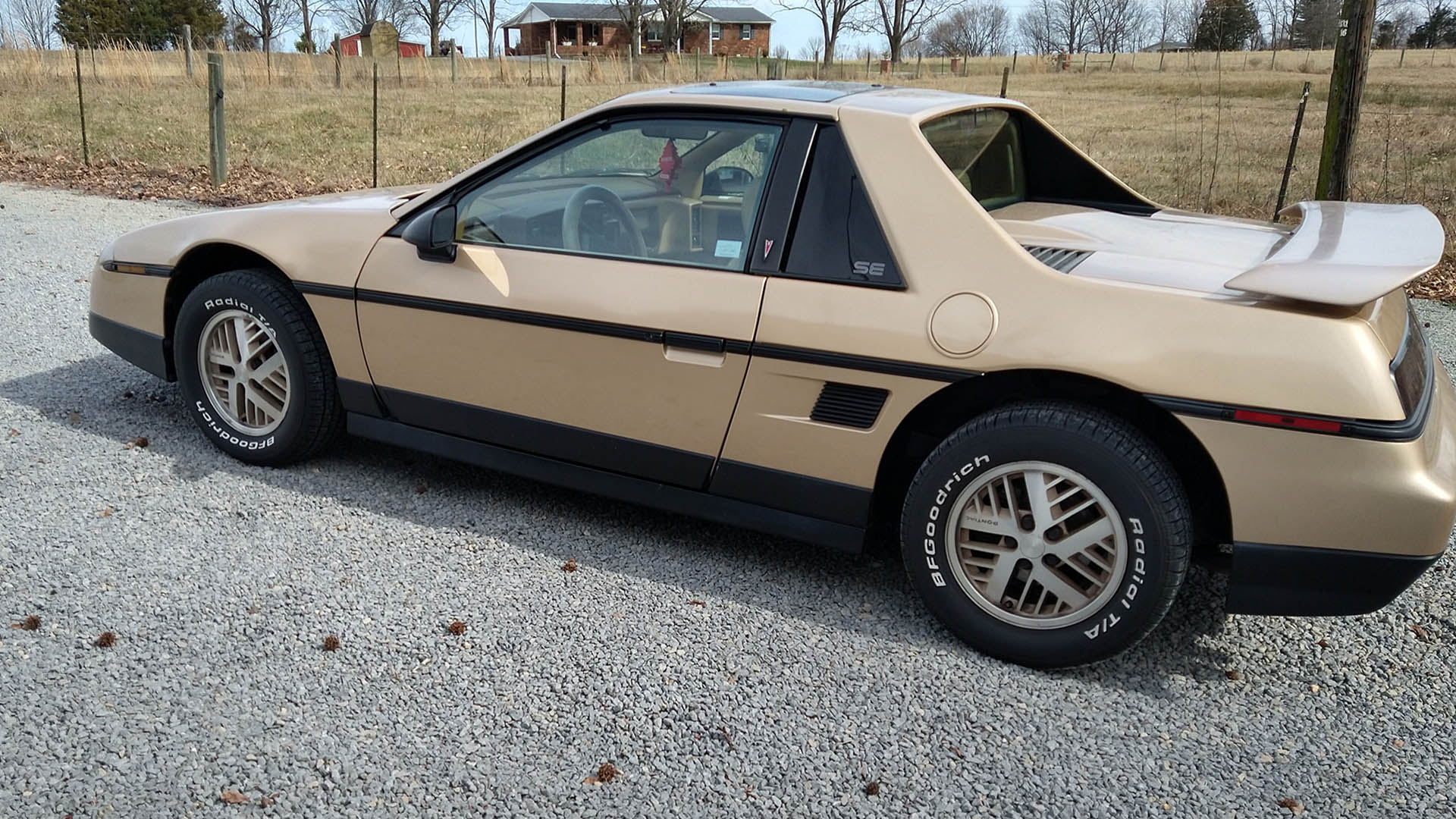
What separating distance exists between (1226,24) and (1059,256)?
58216mm

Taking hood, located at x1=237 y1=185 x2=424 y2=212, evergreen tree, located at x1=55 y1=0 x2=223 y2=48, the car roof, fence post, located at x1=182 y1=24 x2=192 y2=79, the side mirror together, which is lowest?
the side mirror

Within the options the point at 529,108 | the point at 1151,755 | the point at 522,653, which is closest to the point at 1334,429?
the point at 1151,755

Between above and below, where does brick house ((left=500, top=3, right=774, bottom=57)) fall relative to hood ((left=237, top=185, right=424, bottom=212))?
above

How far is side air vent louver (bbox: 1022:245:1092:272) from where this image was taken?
9.93 feet

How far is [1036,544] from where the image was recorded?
294 centimetres

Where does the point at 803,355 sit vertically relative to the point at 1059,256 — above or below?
below

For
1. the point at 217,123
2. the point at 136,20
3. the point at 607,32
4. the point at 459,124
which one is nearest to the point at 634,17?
the point at 136,20

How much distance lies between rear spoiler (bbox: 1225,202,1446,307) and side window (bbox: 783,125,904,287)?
0.93 m

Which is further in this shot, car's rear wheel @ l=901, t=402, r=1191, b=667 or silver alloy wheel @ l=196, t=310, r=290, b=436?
silver alloy wheel @ l=196, t=310, r=290, b=436

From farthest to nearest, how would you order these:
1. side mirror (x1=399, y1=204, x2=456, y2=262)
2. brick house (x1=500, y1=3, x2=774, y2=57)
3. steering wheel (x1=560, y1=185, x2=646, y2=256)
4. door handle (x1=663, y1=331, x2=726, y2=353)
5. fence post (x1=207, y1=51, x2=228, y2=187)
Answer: brick house (x1=500, y1=3, x2=774, y2=57) < fence post (x1=207, y1=51, x2=228, y2=187) < side mirror (x1=399, y1=204, x2=456, y2=262) < steering wheel (x1=560, y1=185, x2=646, y2=256) < door handle (x1=663, y1=331, x2=726, y2=353)

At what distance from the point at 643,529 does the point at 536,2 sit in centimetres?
8341

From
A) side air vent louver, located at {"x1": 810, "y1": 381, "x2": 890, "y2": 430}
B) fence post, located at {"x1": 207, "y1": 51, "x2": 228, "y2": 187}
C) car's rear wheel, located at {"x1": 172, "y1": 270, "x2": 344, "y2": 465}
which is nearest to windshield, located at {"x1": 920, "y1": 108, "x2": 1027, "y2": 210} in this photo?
side air vent louver, located at {"x1": 810, "y1": 381, "x2": 890, "y2": 430}

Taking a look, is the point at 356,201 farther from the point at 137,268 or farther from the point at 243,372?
the point at 137,268

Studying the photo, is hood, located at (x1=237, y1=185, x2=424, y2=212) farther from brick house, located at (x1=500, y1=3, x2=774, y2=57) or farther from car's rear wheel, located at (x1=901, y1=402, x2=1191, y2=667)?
brick house, located at (x1=500, y1=3, x2=774, y2=57)
